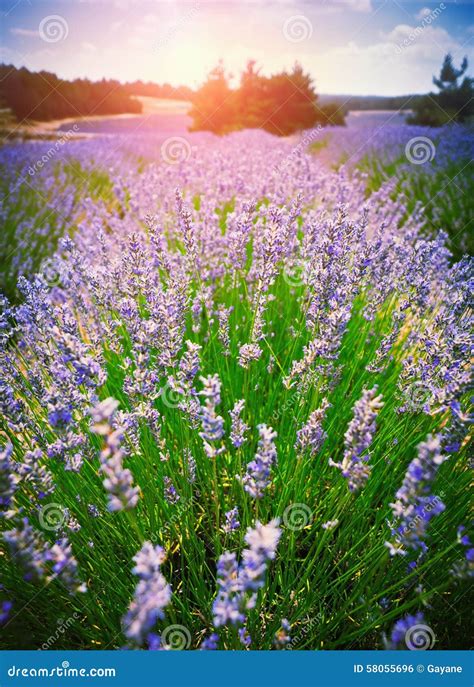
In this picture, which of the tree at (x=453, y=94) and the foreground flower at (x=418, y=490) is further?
→ the tree at (x=453, y=94)

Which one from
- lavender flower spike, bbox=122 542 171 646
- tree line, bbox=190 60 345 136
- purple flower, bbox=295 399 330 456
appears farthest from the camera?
tree line, bbox=190 60 345 136

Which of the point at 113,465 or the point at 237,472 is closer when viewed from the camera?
the point at 113,465

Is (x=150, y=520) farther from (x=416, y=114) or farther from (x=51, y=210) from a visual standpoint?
(x=416, y=114)

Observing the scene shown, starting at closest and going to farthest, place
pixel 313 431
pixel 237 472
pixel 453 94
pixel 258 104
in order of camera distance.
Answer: pixel 313 431, pixel 237 472, pixel 453 94, pixel 258 104

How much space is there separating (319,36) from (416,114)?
1057 cm

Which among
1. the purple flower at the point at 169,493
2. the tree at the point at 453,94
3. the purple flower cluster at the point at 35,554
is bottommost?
the purple flower at the point at 169,493

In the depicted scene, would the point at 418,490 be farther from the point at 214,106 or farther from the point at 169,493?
the point at 214,106

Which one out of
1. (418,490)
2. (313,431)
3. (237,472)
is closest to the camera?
(418,490)

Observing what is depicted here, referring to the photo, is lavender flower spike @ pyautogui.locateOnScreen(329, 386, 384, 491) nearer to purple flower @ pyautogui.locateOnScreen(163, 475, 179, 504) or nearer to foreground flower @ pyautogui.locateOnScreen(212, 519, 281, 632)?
foreground flower @ pyautogui.locateOnScreen(212, 519, 281, 632)

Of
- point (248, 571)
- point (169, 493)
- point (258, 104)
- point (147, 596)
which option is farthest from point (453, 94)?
point (147, 596)

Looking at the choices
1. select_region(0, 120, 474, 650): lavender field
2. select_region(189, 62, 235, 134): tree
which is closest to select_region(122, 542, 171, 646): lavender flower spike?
select_region(0, 120, 474, 650): lavender field

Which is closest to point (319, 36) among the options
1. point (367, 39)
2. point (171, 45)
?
point (367, 39)

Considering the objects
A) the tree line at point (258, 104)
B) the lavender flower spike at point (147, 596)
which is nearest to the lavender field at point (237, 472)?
the lavender flower spike at point (147, 596)

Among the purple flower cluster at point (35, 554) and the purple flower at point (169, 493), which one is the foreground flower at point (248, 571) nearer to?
the purple flower cluster at point (35, 554)
